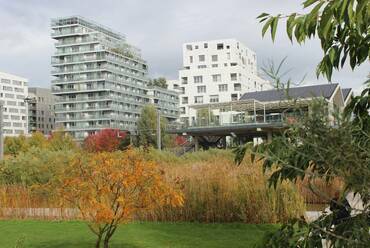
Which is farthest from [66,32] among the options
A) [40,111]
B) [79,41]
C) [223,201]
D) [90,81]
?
[223,201]

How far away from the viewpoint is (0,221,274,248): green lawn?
322 inches

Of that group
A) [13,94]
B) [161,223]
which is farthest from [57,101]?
[161,223]

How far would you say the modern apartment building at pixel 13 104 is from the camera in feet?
320

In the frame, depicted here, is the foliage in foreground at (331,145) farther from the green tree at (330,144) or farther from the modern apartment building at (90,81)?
the modern apartment building at (90,81)

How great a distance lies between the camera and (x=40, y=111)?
107 m

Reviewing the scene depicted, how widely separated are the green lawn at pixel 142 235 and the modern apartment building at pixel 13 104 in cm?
9097

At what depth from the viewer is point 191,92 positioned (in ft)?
258

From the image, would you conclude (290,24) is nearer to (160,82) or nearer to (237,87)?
(237,87)

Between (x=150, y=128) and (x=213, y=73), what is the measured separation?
21024 millimetres

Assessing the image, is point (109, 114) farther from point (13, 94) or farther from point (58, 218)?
point (58, 218)

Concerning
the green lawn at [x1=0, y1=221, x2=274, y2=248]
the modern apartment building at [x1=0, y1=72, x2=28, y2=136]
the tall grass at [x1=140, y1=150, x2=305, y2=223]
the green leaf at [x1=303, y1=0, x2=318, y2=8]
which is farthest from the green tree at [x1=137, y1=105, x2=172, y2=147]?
the green leaf at [x1=303, y1=0, x2=318, y2=8]

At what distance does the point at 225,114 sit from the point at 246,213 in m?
30.3

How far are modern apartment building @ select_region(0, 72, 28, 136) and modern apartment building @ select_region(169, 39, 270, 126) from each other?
125ft

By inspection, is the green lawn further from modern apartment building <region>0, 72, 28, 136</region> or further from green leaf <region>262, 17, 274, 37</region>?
modern apartment building <region>0, 72, 28, 136</region>
